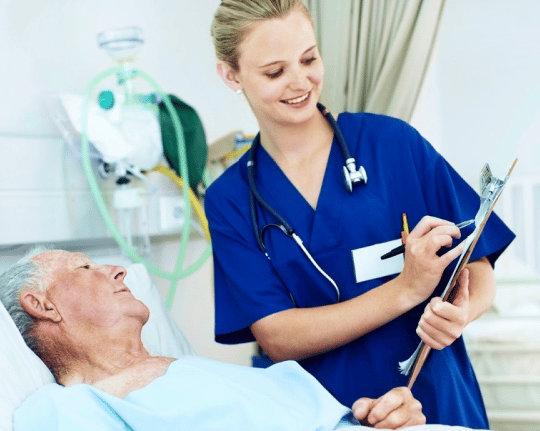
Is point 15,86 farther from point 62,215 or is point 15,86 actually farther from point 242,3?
point 242,3

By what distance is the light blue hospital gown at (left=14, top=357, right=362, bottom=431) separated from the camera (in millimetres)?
1192

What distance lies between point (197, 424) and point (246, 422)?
0.09 meters

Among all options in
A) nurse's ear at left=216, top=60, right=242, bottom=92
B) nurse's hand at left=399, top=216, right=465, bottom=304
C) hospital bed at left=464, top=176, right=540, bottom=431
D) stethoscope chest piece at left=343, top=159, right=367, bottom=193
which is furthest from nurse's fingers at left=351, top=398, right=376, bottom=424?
hospital bed at left=464, top=176, right=540, bottom=431

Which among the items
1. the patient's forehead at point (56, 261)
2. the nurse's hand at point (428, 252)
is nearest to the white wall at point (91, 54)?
the patient's forehead at point (56, 261)

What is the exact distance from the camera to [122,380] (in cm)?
135

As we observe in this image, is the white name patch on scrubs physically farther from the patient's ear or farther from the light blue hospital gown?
the patient's ear

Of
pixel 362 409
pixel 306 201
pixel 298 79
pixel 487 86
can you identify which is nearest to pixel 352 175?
pixel 306 201

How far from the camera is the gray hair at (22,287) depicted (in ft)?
4.68

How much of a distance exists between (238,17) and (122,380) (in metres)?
0.79

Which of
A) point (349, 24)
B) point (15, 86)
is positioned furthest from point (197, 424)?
point (349, 24)

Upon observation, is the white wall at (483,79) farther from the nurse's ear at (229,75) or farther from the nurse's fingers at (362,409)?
the nurse's fingers at (362,409)

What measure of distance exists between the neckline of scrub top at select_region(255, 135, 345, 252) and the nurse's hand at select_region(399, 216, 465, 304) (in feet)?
0.78

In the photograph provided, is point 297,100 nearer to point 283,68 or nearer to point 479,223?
point 283,68

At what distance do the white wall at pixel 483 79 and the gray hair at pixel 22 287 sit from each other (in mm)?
3222
